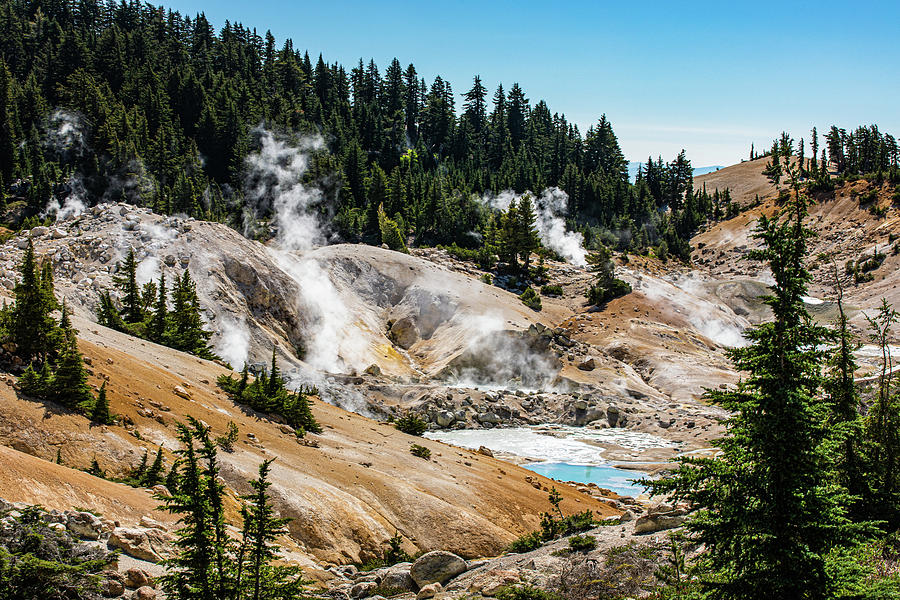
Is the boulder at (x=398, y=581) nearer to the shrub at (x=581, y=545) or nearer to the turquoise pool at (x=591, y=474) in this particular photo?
the shrub at (x=581, y=545)

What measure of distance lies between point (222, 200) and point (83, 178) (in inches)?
583

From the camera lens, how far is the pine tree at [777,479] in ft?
25.2

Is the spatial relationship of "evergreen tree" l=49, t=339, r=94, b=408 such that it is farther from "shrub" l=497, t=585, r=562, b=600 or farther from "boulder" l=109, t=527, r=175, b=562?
"shrub" l=497, t=585, r=562, b=600

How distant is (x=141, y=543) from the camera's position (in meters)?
10.2

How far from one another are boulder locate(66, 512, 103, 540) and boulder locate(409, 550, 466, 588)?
631cm

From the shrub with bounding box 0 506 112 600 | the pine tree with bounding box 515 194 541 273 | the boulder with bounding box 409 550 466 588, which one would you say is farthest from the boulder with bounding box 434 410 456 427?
the pine tree with bounding box 515 194 541 273

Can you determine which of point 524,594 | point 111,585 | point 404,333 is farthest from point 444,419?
point 111,585

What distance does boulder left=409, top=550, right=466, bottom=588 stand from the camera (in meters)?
13.4

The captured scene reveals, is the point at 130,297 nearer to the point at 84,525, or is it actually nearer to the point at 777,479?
→ the point at 84,525

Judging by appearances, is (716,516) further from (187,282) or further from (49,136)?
(49,136)

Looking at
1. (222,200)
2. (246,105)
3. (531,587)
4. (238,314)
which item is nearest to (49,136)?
(222,200)

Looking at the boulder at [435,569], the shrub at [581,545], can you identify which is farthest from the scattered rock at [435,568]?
the shrub at [581,545]

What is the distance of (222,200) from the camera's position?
76.6 m

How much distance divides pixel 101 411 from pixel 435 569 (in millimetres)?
8523
